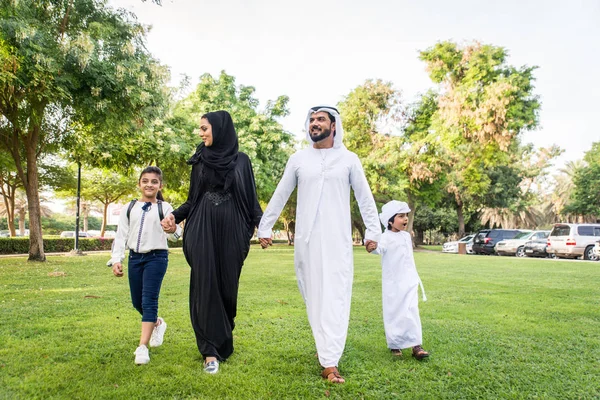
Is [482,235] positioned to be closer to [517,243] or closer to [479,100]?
[517,243]

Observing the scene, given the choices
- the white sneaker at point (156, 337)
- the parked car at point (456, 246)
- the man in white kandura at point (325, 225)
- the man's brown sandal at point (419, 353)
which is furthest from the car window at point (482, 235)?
the white sneaker at point (156, 337)

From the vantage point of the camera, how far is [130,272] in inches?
176

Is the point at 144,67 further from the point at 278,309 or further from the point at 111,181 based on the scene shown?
the point at 111,181

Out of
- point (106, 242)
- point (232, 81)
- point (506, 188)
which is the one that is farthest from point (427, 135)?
point (106, 242)

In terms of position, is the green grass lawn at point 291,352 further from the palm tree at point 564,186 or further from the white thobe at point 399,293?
the palm tree at point 564,186

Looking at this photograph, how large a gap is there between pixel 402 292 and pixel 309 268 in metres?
1.08

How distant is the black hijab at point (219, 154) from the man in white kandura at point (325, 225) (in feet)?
1.78

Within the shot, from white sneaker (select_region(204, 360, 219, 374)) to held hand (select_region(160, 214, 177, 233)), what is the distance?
1.26m

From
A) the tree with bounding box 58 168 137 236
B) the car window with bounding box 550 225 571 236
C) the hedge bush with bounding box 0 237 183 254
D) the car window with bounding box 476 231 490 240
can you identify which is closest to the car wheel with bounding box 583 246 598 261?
the car window with bounding box 550 225 571 236

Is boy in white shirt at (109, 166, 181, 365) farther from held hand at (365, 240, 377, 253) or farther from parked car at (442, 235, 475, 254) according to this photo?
parked car at (442, 235, 475, 254)

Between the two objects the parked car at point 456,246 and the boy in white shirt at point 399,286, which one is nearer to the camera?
the boy in white shirt at point 399,286

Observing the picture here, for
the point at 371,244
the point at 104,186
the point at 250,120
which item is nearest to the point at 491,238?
the point at 250,120

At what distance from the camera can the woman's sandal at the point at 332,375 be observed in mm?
3770

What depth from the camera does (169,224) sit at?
14.2ft
